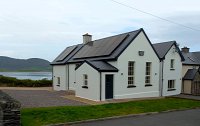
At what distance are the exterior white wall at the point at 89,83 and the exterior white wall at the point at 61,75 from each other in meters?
7.16

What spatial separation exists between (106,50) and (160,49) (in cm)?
681

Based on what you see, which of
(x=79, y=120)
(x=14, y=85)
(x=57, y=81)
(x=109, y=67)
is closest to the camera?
(x=79, y=120)

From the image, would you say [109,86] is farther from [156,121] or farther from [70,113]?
[156,121]

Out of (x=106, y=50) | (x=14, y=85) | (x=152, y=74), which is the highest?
(x=106, y=50)

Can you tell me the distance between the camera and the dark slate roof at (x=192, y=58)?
31053 millimetres

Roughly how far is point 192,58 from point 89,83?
57.9 ft

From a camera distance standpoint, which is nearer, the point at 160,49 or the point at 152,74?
the point at 152,74

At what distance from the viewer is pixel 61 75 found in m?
30.8

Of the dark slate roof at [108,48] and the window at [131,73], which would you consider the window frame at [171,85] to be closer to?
the window at [131,73]

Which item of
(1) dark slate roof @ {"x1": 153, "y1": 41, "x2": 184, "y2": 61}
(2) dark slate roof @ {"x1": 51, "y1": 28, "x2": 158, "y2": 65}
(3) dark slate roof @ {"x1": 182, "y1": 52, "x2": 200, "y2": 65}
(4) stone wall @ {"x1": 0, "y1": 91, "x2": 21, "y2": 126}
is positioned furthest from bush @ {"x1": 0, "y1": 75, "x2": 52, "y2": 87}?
(4) stone wall @ {"x1": 0, "y1": 91, "x2": 21, "y2": 126}

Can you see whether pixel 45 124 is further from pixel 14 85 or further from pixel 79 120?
pixel 14 85

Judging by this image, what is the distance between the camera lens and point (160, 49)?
26.9 meters

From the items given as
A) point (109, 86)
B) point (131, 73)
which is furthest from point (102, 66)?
point (131, 73)

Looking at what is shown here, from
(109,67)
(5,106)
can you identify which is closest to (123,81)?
(109,67)
